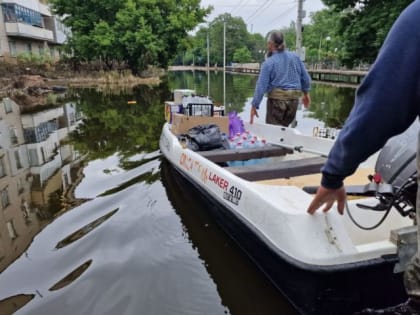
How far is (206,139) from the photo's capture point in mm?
4594

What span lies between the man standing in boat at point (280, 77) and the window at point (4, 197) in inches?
130

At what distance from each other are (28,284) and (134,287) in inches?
32.0

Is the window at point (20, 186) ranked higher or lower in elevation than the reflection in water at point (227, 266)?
higher

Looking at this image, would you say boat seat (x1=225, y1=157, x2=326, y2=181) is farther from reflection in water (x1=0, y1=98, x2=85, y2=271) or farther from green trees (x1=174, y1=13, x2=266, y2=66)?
green trees (x1=174, y1=13, x2=266, y2=66)

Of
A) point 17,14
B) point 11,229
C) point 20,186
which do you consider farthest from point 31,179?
point 17,14

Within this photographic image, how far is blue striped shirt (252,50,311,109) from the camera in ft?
14.9

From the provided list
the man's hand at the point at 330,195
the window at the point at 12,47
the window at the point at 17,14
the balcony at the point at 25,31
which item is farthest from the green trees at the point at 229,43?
the man's hand at the point at 330,195

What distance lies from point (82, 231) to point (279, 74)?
3.06 m

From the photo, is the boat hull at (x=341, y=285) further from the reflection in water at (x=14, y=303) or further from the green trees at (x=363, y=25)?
the green trees at (x=363, y=25)

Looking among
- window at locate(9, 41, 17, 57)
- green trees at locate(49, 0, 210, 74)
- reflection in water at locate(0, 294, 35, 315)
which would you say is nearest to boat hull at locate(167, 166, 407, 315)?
reflection in water at locate(0, 294, 35, 315)

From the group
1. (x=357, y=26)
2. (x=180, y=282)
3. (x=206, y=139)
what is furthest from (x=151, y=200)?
(x=357, y=26)

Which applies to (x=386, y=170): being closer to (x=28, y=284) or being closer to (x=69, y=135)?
(x=28, y=284)

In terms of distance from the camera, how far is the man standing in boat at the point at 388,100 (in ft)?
3.28

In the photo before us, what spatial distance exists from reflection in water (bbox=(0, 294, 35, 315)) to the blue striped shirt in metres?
3.36
